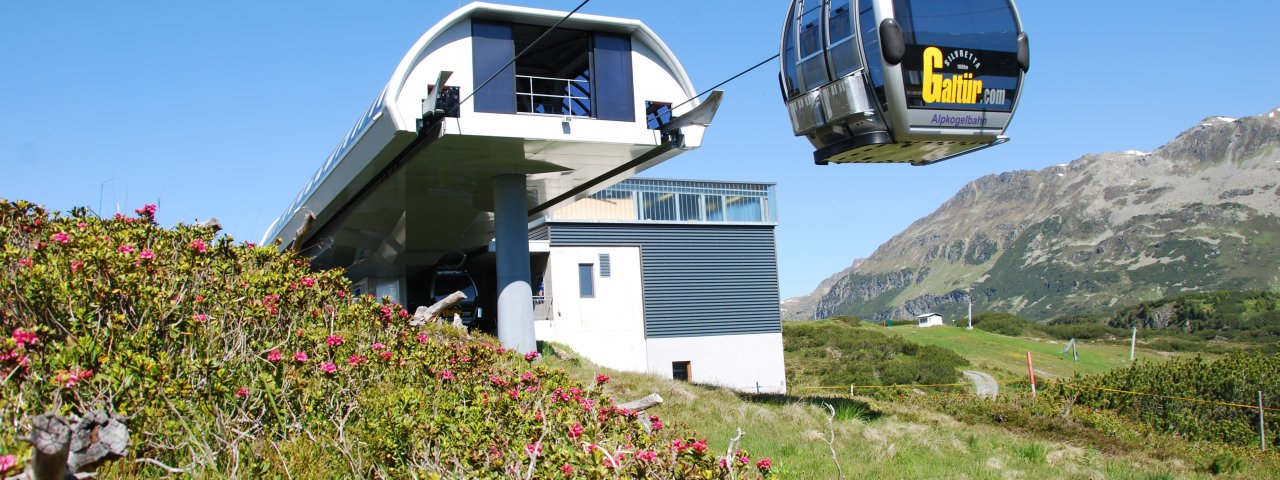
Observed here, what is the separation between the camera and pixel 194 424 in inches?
225

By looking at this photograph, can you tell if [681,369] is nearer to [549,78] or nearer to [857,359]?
[857,359]

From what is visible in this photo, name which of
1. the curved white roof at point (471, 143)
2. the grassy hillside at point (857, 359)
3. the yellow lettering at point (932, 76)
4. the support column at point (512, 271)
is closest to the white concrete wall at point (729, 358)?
the grassy hillside at point (857, 359)

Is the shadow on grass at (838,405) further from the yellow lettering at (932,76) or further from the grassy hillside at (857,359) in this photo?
the grassy hillside at (857,359)

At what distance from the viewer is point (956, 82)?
35.5 ft

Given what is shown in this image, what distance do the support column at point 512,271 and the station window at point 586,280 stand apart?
58.0ft

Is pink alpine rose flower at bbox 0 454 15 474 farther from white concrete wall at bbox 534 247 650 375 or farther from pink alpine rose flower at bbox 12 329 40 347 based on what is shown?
white concrete wall at bbox 534 247 650 375

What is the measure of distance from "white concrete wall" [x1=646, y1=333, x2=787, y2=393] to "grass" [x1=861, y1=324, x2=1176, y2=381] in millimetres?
18929

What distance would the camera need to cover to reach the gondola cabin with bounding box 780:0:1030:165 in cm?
1033

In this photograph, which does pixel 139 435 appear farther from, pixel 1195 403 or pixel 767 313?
pixel 767 313

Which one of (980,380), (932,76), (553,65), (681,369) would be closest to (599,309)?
(681,369)

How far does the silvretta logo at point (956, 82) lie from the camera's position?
10578 millimetres

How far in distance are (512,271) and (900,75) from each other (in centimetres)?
906

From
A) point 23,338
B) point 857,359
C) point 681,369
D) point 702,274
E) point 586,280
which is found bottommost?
point 857,359

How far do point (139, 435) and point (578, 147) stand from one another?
10574 mm
